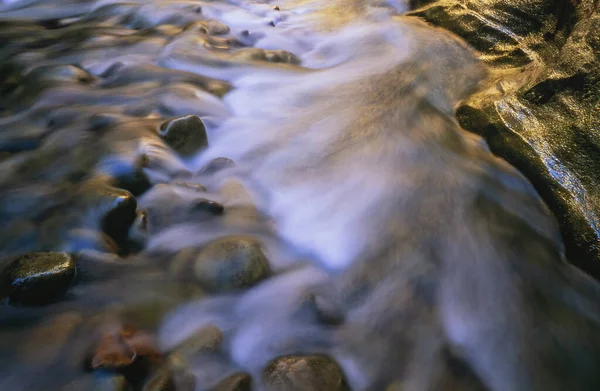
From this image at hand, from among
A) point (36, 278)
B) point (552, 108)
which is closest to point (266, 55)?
point (552, 108)

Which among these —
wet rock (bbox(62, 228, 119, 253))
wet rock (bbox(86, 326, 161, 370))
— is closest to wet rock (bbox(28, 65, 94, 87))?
wet rock (bbox(62, 228, 119, 253))

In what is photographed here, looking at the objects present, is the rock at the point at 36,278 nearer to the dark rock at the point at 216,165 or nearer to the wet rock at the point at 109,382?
the wet rock at the point at 109,382

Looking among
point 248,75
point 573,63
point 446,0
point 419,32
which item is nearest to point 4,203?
point 248,75

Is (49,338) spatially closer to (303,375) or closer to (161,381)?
(161,381)

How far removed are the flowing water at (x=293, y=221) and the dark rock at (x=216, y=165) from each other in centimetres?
2

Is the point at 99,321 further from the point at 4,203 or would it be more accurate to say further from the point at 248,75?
the point at 248,75

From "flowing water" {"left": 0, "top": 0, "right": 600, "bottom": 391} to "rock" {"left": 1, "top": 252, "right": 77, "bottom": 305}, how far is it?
0.25 ft

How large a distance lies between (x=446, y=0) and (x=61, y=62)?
538 centimetres

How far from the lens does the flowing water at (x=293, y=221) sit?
2.33 meters

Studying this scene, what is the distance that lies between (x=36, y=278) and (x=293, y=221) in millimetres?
1696

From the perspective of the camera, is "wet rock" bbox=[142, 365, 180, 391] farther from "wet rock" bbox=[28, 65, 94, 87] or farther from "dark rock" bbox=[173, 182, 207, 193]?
"wet rock" bbox=[28, 65, 94, 87]

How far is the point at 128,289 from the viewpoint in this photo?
2.48 meters

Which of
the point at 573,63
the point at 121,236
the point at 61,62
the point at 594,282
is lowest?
the point at 61,62

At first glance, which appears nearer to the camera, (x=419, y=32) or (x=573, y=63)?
(x=573, y=63)
